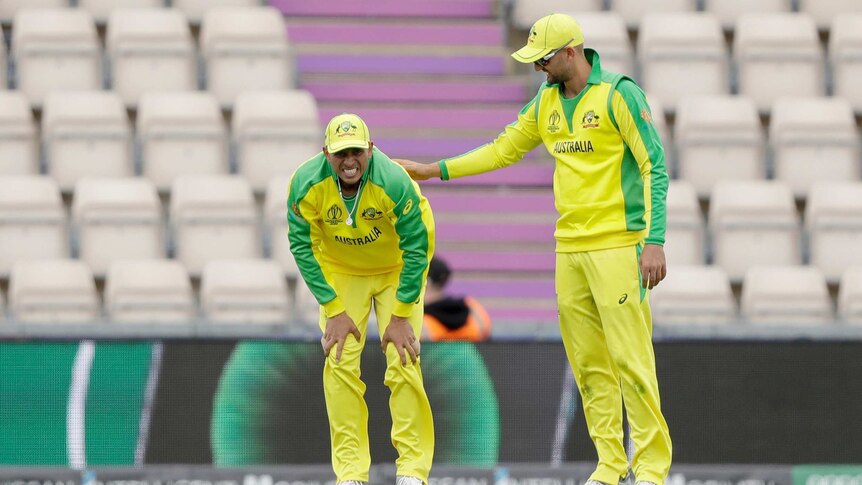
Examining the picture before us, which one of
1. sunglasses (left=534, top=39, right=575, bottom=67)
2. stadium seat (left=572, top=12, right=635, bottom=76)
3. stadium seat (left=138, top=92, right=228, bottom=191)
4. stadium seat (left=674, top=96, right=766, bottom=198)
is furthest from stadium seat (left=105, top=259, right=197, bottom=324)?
sunglasses (left=534, top=39, right=575, bottom=67)

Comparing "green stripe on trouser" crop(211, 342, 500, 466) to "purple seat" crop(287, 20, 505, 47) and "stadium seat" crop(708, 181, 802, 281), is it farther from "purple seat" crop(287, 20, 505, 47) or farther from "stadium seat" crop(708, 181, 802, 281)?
"purple seat" crop(287, 20, 505, 47)

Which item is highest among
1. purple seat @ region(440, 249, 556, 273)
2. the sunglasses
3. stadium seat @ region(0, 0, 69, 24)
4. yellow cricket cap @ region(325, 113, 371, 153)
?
stadium seat @ region(0, 0, 69, 24)

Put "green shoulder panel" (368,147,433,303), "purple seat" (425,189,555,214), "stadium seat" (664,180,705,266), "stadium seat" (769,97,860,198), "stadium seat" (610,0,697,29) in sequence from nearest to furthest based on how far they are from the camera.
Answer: "green shoulder panel" (368,147,433,303) < "stadium seat" (664,180,705,266) < "purple seat" (425,189,555,214) < "stadium seat" (769,97,860,198) < "stadium seat" (610,0,697,29)

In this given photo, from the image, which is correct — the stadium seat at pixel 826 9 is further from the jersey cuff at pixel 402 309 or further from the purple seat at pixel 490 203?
the jersey cuff at pixel 402 309

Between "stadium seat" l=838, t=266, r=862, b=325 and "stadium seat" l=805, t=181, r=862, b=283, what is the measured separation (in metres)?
0.41

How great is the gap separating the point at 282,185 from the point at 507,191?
183 centimetres

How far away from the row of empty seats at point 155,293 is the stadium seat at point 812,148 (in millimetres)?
3930

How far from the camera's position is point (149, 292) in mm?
10656

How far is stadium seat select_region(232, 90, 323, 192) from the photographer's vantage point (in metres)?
11.9

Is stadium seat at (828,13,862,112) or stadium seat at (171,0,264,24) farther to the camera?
stadium seat at (171,0,264,24)

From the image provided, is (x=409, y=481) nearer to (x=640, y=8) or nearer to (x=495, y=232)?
(x=495, y=232)

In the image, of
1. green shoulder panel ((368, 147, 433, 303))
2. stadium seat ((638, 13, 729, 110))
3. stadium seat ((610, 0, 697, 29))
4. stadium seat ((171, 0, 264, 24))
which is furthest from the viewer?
stadium seat ((610, 0, 697, 29))

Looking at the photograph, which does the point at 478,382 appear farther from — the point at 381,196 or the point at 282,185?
the point at 282,185

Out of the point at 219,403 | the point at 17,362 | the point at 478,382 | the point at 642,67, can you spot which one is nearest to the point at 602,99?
the point at 478,382
